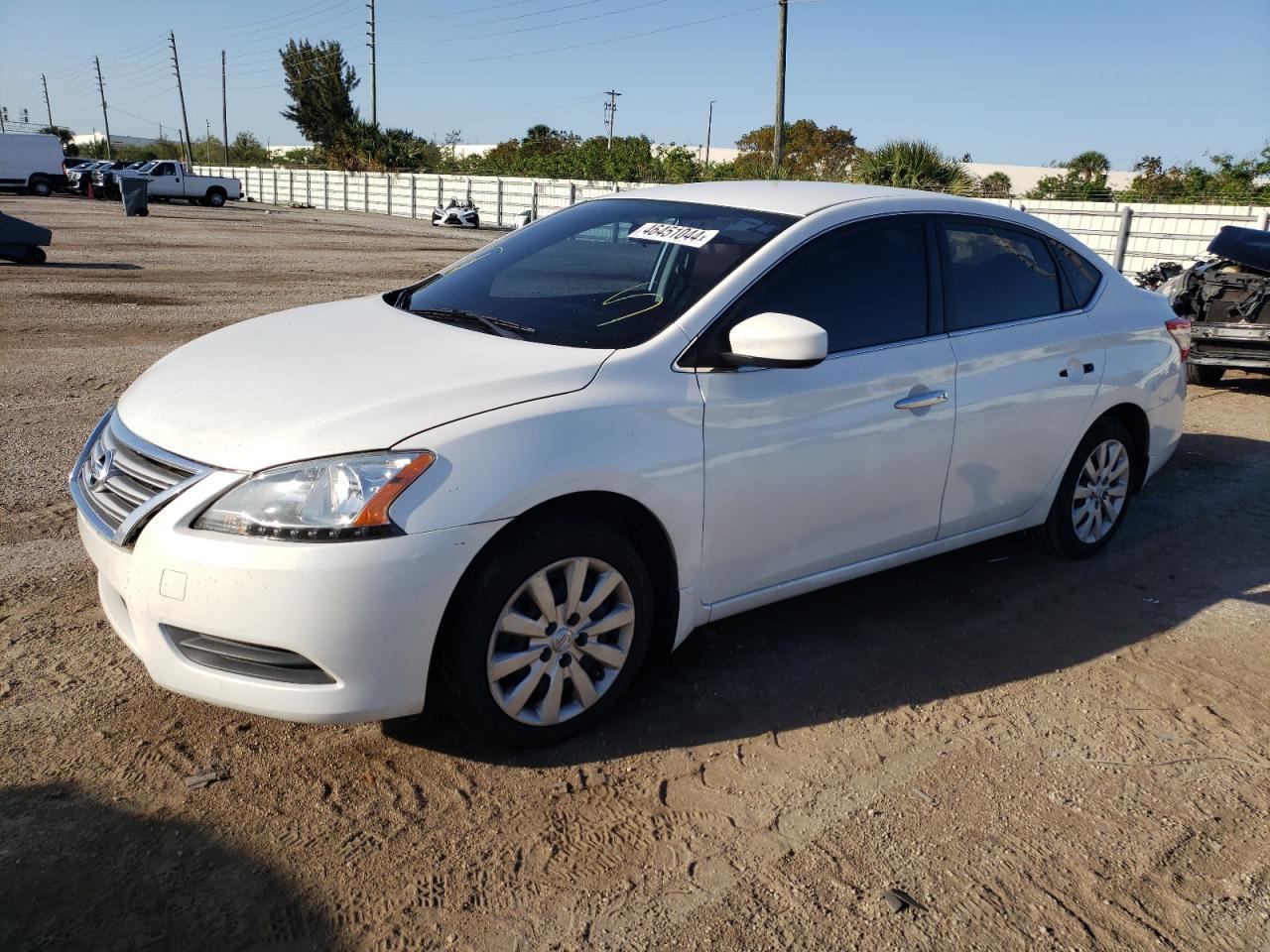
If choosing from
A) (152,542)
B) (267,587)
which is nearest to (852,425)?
(267,587)

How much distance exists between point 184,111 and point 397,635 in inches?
3552

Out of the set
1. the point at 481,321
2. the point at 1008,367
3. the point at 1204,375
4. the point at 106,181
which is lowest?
the point at 1204,375

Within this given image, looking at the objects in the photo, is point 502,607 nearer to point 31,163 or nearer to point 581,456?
point 581,456

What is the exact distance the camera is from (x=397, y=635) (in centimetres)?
275

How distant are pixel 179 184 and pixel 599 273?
1823 inches

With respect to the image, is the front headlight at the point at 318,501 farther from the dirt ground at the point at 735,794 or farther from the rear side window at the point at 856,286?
the rear side window at the point at 856,286

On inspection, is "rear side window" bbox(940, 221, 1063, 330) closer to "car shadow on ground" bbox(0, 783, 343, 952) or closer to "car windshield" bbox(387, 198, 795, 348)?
"car windshield" bbox(387, 198, 795, 348)

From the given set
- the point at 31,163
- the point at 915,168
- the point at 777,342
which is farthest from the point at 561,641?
the point at 31,163

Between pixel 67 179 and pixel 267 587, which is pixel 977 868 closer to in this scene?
pixel 267 587

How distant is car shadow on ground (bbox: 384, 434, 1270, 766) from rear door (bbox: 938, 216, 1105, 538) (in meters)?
0.42

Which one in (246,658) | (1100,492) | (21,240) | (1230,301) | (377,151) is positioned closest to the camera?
(246,658)

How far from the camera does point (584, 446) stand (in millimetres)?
3014

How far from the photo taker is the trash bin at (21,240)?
51.8 feet

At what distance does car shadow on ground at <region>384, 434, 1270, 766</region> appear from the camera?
133 inches
